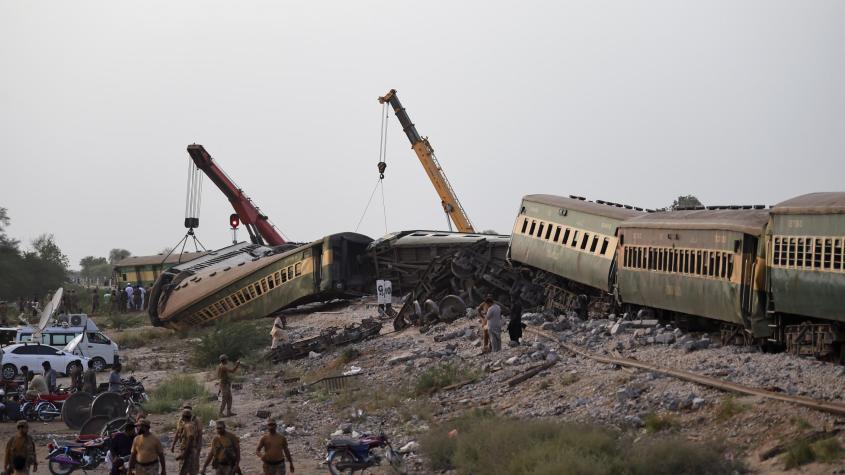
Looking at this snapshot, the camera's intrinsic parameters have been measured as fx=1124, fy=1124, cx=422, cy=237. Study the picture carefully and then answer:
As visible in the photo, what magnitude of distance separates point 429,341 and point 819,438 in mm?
15464

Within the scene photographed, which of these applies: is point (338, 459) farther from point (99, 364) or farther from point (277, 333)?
point (99, 364)

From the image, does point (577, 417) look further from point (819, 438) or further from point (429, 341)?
point (429, 341)

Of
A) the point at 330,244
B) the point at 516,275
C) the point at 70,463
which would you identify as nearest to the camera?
the point at 70,463

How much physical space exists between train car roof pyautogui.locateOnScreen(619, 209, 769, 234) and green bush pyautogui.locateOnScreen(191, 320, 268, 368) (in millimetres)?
12751

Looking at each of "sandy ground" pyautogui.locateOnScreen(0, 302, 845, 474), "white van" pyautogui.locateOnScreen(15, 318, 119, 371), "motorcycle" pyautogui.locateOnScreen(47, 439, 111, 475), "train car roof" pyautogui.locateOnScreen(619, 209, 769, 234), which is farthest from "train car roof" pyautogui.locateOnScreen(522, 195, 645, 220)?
"motorcycle" pyautogui.locateOnScreen(47, 439, 111, 475)

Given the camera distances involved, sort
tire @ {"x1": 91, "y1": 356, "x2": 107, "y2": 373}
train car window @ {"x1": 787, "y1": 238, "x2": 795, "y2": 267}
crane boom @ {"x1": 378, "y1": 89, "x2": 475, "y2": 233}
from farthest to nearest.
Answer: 1. crane boom @ {"x1": 378, "y1": 89, "x2": 475, "y2": 233}
2. tire @ {"x1": 91, "y1": 356, "x2": 107, "y2": 373}
3. train car window @ {"x1": 787, "y1": 238, "x2": 795, "y2": 267}

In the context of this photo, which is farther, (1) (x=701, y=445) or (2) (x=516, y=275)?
(2) (x=516, y=275)

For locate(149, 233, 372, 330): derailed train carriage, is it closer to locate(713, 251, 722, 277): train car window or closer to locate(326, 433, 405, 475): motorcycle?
locate(713, 251, 722, 277): train car window

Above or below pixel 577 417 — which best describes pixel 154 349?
below

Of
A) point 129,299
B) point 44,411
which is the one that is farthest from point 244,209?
point 44,411

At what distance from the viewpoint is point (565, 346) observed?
21953mm

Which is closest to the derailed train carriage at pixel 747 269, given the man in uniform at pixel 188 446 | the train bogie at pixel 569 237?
the train bogie at pixel 569 237

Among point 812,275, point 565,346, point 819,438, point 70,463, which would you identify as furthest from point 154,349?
point 819,438

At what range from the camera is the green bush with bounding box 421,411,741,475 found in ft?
42.0
